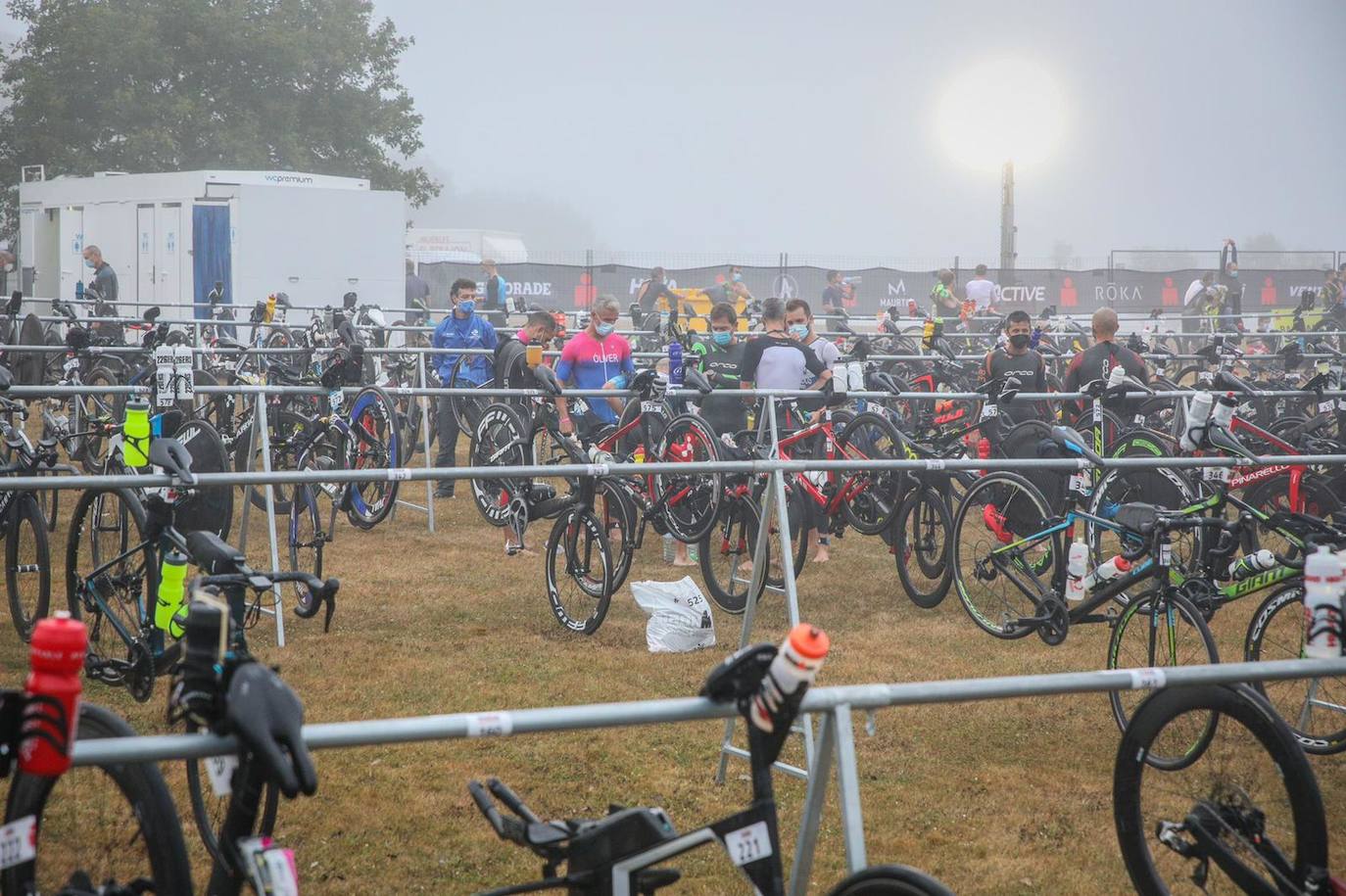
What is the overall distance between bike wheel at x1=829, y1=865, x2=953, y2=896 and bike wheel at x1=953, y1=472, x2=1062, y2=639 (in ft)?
15.4

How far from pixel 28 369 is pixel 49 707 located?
13.1 meters

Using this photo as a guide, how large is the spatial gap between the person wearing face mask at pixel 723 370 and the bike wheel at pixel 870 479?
1.31m

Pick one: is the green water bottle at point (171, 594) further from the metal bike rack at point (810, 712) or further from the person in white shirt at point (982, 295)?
the person in white shirt at point (982, 295)

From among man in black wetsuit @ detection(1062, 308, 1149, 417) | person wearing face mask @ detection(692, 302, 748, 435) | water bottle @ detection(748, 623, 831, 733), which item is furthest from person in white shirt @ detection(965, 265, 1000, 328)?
water bottle @ detection(748, 623, 831, 733)

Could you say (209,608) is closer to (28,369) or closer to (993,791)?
(993,791)

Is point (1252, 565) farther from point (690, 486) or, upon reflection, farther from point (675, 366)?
point (675, 366)

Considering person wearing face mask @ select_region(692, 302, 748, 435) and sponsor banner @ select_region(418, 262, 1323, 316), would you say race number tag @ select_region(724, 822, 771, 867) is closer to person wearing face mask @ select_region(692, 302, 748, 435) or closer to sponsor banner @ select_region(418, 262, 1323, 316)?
person wearing face mask @ select_region(692, 302, 748, 435)

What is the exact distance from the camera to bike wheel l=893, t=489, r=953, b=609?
862 cm

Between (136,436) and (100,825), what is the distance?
Answer: 345cm

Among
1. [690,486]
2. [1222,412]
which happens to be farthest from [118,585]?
[1222,412]

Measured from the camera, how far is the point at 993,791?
5621 millimetres

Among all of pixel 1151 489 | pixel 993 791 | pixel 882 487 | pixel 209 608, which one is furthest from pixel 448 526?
pixel 209 608

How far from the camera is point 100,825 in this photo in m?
3.02

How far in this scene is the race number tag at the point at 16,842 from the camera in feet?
8.44
